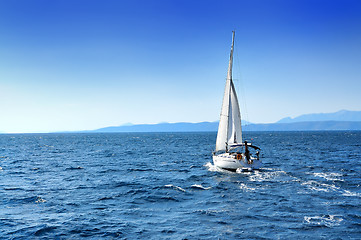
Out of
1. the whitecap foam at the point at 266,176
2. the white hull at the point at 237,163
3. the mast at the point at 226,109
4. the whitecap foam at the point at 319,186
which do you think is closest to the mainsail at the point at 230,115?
the mast at the point at 226,109

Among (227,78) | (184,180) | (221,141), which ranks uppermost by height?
(227,78)

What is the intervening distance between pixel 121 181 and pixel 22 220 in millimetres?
14808

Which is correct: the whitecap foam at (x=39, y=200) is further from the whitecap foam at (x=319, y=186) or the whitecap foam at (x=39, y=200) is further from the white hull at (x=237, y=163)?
the whitecap foam at (x=319, y=186)

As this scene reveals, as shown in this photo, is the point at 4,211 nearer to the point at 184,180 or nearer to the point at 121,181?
the point at 121,181

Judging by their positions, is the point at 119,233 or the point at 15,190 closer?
the point at 119,233

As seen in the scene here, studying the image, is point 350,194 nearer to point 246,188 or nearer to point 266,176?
point 246,188

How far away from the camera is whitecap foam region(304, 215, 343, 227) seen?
58.4 ft

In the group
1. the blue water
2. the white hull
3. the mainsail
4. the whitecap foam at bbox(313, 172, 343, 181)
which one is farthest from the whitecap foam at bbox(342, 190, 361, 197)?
the mainsail

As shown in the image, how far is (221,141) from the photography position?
137 ft

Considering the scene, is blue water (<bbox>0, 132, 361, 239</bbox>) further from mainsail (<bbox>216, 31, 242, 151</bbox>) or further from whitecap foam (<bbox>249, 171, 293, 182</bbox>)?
mainsail (<bbox>216, 31, 242, 151</bbox>)

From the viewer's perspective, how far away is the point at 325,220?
60.3 ft

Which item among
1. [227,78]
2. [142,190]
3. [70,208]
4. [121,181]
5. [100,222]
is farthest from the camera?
[227,78]

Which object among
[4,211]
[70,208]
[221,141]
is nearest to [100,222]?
[70,208]

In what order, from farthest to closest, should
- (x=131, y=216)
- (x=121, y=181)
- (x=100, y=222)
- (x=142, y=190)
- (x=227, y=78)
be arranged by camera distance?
1. (x=227, y=78)
2. (x=121, y=181)
3. (x=142, y=190)
4. (x=131, y=216)
5. (x=100, y=222)
